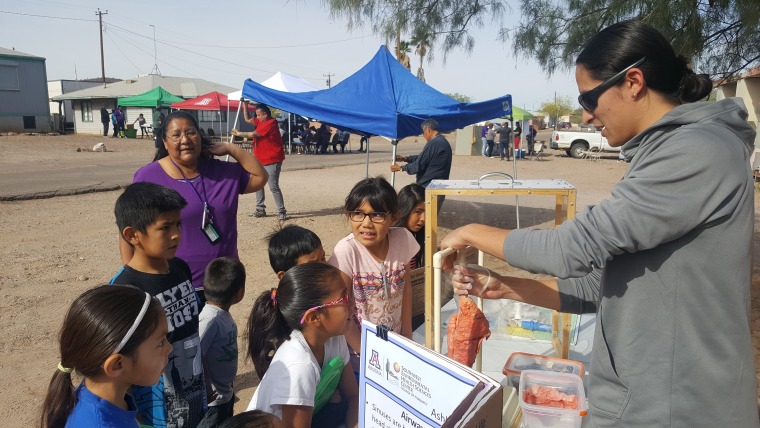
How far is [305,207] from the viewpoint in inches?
434

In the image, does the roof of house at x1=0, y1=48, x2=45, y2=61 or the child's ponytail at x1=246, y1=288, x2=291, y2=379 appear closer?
the child's ponytail at x1=246, y1=288, x2=291, y2=379

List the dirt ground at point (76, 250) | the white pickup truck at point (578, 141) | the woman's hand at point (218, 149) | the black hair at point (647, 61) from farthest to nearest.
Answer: the white pickup truck at point (578, 141), the dirt ground at point (76, 250), the woman's hand at point (218, 149), the black hair at point (647, 61)

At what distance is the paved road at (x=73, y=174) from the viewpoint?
11.7 metres

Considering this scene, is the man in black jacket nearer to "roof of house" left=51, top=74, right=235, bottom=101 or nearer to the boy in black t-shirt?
the boy in black t-shirt

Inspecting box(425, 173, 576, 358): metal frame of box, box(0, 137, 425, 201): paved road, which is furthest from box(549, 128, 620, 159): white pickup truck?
box(425, 173, 576, 358): metal frame of box

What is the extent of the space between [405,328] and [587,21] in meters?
3.49

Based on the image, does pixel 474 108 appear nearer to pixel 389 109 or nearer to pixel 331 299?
pixel 389 109

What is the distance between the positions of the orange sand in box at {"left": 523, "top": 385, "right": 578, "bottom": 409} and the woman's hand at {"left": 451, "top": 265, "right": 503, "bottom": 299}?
35 centimetres

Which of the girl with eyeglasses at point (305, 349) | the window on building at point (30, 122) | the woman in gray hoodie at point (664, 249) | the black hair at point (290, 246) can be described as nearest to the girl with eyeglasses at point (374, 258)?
the black hair at point (290, 246)

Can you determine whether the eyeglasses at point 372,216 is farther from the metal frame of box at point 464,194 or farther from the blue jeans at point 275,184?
the blue jeans at point 275,184

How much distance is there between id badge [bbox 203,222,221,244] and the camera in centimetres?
315

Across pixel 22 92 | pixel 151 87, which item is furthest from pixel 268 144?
pixel 151 87

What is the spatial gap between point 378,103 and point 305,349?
6.42m

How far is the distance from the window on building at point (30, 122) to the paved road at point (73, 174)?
1423 centimetres
